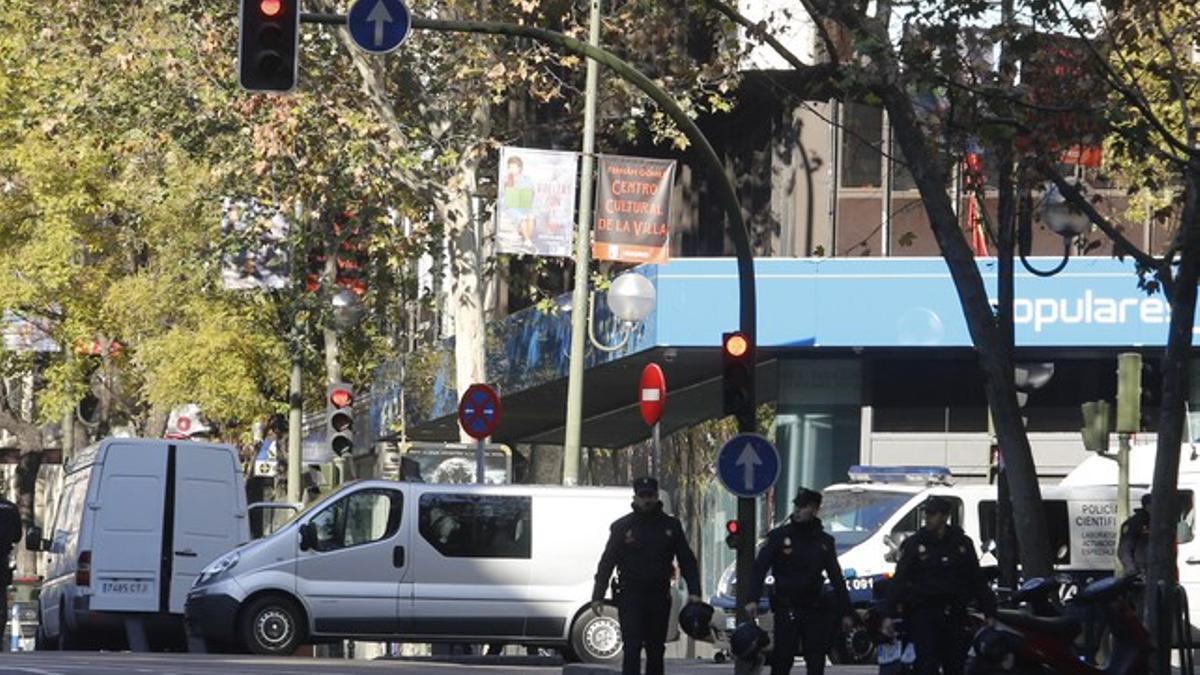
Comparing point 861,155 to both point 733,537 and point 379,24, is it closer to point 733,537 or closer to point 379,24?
point 733,537

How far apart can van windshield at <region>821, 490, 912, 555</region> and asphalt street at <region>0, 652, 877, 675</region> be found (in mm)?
1478

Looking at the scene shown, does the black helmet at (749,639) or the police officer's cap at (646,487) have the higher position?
the police officer's cap at (646,487)

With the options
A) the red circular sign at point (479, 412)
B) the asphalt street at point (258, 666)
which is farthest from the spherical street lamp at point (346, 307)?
the asphalt street at point (258, 666)

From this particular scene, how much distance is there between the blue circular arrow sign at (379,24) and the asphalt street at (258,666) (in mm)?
4931

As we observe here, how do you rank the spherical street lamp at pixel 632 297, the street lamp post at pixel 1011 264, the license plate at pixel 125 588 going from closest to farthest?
1. the street lamp post at pixel 1011 264
2. the license plate at pixel 125 588
3. the spherical street lamp at pixel 632 297

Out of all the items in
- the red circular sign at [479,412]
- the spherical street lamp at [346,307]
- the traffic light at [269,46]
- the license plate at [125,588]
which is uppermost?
the traffic light at [269,46]

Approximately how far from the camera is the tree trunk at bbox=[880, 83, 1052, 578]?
829 inches

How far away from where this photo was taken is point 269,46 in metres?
20.4

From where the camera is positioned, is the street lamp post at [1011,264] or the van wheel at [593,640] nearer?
the street lamp post at [1011,264]

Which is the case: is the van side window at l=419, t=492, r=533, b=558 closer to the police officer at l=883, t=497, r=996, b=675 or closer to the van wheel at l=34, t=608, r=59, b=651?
the van wheel at l=34, t=608, r=59, b=651

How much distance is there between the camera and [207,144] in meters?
37.1

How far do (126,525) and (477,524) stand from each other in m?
4.02

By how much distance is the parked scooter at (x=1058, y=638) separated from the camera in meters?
16.7

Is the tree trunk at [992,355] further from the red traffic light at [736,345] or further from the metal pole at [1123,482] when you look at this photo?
the metal pole at [1123,482]
